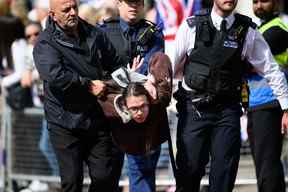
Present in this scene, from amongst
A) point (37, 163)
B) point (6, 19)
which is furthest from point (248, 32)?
point (6, 19)

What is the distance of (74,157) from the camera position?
8398 millimetres

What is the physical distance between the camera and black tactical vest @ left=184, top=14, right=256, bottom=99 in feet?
27.1

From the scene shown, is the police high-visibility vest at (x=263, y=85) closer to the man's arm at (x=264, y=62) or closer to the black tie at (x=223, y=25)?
the man's arm at (x=264, y=62)

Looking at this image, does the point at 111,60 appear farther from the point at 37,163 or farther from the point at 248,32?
the point at 37,163

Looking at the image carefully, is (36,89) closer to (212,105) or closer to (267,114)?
(267,114)

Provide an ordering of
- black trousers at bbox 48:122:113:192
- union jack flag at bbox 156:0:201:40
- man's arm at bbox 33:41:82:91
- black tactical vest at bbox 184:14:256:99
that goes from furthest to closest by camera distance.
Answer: union jack flag at bbox 156:0:201:40 → black trousers at bbox 48:122:113:192 → black tactical vest at bbox 184:14:256:99 → man's arm at bbox 33:41:82:91

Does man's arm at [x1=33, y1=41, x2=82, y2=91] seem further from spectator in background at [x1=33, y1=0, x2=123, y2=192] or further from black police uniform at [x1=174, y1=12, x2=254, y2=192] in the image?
black police uniform at [x1=174, y1=12, x2=254, y2=192]

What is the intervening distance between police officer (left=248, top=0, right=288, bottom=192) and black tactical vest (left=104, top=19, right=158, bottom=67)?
113 centimetres

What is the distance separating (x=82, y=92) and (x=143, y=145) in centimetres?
65

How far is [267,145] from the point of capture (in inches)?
370

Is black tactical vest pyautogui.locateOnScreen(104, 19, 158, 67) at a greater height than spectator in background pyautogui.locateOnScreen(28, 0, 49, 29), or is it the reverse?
black tactical vest pyautogui.locateOnScreen(104, 19, 158, 67)

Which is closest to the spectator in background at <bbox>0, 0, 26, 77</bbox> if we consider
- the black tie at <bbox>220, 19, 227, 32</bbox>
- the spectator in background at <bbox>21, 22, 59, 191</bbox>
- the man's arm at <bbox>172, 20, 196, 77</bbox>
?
the spectator in background at <bbox>21, 22, 59, 191</bbox>

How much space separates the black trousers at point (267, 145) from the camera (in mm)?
9391

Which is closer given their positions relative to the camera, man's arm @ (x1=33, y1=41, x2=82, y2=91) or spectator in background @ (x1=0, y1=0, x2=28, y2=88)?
man's arm @ (x1=33, y1=41, x2=82, y2=91)
